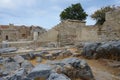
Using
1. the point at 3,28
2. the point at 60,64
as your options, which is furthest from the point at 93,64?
the point at 3,28

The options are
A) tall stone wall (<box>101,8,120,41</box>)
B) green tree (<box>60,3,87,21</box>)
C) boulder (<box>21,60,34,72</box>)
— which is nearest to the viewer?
boulder (<box>21,60,34,72</box>)

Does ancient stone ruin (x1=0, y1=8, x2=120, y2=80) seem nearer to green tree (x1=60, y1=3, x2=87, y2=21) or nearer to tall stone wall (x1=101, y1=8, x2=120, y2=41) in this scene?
tall stone wall (x1=101, y1=8, x2=120, y2=41)

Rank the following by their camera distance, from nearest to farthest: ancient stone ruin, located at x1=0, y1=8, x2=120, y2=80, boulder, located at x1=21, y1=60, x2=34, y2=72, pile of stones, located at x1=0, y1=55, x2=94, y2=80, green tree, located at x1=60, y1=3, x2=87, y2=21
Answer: pile of stones, located at x1=0, y1=55, x2=94, y2=80
ancient stone ruin, located at x1=0, y1=8, x2=120, y2=80
boulder, located at x1=21, y1=60, x2=34, y2=72
green tree, located at x1=60, y1=3, x2=87, y2=21

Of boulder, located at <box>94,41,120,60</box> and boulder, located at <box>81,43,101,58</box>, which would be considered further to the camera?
boulder, located at <box>81,43,101,58</box>

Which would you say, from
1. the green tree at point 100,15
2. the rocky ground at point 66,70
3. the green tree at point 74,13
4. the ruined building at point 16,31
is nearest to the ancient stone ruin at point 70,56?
the rocky ground at point 66,70

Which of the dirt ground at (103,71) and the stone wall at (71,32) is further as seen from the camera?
the stone wall at (71,32)

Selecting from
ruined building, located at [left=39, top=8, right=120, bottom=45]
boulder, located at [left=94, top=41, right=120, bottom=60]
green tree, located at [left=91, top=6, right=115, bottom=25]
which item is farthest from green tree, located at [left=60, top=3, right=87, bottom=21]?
boulder, located at [left=94, top=41, right=120, bottom=60]

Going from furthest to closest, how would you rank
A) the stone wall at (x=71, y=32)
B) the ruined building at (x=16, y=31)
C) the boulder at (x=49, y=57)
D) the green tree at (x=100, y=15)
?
1. the ruined building at (x=16, y=31)
2. the green tree at (x=100, y=15)
3. the stone wall at (x=71, y=32)
4. the boulder at (x=49, y=57)

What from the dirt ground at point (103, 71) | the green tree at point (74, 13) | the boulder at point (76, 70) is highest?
the green tree at point (74, 13)

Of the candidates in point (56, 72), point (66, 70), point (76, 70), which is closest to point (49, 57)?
point (76, 70)

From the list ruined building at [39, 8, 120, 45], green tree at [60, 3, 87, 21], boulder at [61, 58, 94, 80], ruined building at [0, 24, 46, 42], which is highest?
green tree at [60, 3, 87, 21]

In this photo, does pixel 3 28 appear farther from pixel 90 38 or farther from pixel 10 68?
pixel 10 68

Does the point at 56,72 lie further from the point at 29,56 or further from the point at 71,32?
the point at 71,32

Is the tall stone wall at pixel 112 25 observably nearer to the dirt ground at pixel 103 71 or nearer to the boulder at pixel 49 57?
the dirt ground at pixel 103 71
